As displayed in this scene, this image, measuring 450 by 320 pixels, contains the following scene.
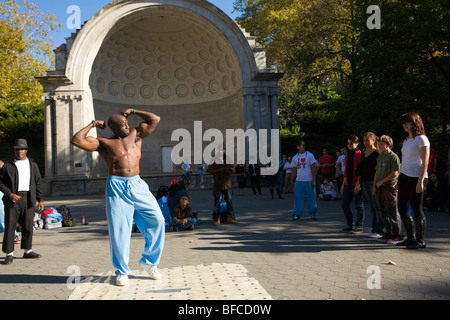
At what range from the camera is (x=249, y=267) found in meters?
5.41

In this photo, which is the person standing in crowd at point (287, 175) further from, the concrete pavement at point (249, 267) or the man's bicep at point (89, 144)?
the man's bicep at point (89, 144)

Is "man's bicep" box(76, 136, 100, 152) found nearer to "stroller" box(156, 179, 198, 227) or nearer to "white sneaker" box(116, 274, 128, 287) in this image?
"white sneaker" box(116, 274, 128, 287)

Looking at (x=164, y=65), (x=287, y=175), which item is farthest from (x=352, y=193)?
(x=164, y=65)

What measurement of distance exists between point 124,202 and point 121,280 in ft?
2.92

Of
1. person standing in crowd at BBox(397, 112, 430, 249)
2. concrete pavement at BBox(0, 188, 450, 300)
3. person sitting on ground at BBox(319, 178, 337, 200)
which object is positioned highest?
person standing in crowd at BBox(397, 112, 430, 249)

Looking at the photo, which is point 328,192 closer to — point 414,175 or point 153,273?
point 414,175

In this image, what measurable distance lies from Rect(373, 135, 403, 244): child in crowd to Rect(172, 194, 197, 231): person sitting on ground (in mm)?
3903


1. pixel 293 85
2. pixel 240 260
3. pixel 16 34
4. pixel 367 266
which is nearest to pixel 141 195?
pixel 240 260

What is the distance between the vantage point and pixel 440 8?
13.6m

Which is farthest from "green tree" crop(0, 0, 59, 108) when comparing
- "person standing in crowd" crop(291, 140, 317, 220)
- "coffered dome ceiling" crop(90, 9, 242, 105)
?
"person standing in crowd" crop(291, 140, 317, 220)

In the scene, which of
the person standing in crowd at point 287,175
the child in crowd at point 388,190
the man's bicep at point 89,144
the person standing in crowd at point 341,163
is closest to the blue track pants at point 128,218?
the man's bicep at point 89,144

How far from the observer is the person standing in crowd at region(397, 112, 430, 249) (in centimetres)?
600

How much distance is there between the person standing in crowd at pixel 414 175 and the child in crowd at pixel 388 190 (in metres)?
0.43

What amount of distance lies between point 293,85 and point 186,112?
8472 mm
